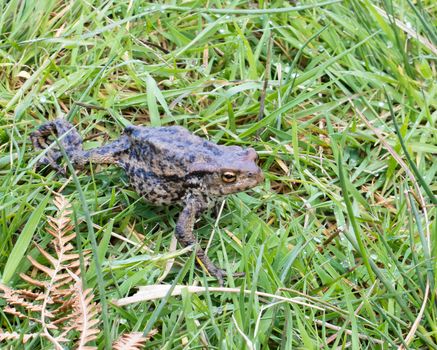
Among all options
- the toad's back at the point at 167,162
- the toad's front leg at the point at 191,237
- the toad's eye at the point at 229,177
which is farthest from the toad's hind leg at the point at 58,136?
the toad's eye at the point at 229,177

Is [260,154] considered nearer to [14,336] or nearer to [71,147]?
[71,147]

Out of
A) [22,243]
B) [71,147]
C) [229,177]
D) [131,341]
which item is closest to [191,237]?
[229,177]

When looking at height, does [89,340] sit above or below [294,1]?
below

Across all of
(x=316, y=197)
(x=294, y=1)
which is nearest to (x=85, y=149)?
(x=316, y=197)

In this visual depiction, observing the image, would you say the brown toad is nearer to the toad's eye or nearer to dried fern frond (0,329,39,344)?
the toad's eye

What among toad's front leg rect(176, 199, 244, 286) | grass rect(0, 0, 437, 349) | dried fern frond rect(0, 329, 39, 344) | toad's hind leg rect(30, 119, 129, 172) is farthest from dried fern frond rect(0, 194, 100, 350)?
toad's front leg rect(176, 199, 244, 286)

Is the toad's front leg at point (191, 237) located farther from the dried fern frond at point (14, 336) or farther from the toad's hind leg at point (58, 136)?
the dried fern frond at point (14, 336)

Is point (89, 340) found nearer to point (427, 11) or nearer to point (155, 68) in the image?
point (155, 68)
